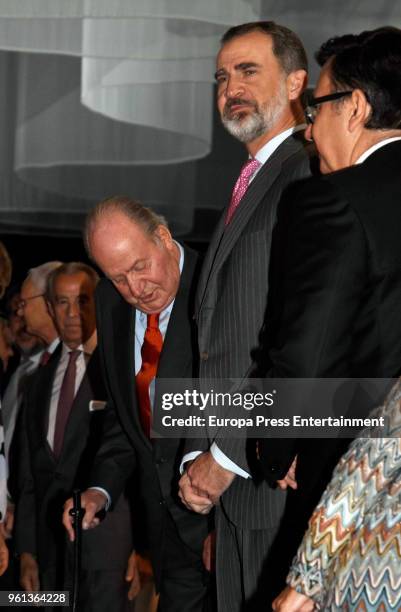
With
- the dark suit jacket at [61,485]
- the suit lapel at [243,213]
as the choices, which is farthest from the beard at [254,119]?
the dark suit jacket at [61,485]

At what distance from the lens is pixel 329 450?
7.26ft

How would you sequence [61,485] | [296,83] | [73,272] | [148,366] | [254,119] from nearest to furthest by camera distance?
[254,119] → [296,83] → [148,366] → [61,485] → [73,272]

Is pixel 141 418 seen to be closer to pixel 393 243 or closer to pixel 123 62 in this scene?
pixel 393 243

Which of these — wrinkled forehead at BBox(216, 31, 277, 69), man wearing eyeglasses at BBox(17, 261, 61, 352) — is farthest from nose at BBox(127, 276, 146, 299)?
man wearing eyeglasses at BBox(17, 261, 61, 352)

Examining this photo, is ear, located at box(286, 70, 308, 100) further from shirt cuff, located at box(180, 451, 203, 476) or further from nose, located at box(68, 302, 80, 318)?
nose, located at box(68, 302, 80, 318)

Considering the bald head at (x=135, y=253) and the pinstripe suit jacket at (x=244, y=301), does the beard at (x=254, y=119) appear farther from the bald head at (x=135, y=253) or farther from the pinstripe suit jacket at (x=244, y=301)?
the bald head at (x=135, y=253)

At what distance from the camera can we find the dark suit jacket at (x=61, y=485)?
3.88 m

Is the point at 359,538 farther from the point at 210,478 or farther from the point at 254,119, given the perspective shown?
the point at 254,119

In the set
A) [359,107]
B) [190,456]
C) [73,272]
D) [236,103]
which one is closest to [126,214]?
[236,103]

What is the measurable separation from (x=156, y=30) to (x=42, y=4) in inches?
18.1

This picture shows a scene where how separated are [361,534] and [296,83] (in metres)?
1.52

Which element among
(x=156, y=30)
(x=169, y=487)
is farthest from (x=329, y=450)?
(x=156, y=30)

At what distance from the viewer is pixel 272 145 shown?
2.78m

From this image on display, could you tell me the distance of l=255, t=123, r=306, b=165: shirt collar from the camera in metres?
2.78
